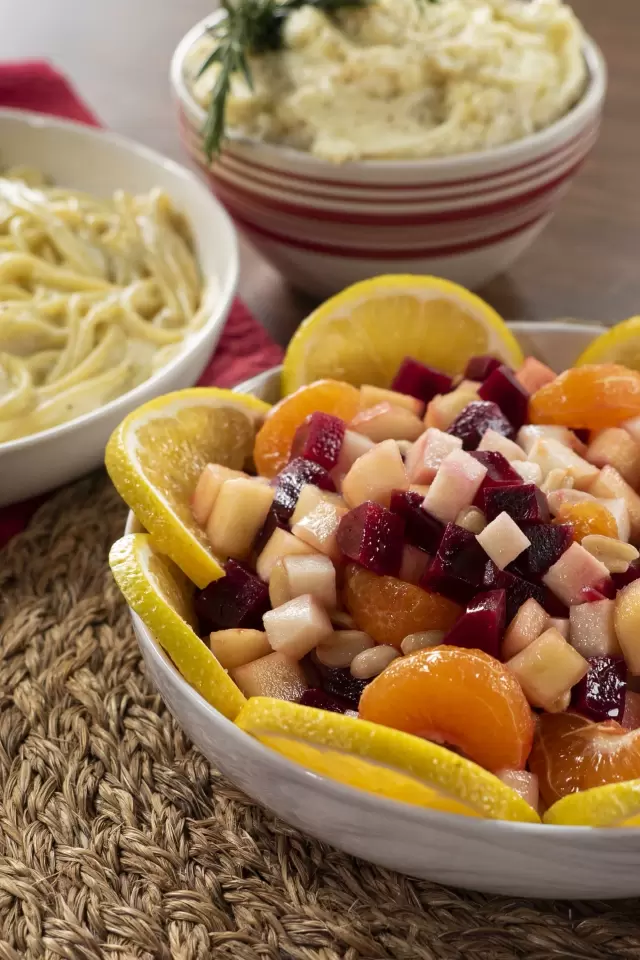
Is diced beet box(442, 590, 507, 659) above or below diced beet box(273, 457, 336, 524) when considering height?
below

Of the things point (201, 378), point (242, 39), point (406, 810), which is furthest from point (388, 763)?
point (242, 39)

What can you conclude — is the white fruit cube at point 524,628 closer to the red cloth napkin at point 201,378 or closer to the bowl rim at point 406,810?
the bowl rim at point 406,810

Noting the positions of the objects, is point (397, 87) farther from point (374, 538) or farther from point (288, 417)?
point (374, 538)

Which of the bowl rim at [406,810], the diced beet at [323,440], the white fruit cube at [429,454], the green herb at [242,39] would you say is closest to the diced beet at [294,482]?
the diced beet at [323,440]

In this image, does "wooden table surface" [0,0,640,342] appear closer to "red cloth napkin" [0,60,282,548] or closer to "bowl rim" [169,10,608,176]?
"red cloth napkin" [0,60,282,548]

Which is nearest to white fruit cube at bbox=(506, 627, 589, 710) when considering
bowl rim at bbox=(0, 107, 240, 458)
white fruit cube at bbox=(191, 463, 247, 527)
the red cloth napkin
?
white fruit cube at bbox=(191, 463, 247, 527)

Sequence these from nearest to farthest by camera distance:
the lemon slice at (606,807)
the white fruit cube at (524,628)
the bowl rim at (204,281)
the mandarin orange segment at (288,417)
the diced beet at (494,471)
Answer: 1. the lemon slice at (606,807)
2. the white fruit cube at (524,628)
3. the diced beet at (494,471)
4. the mandarin orange segment at (288,417)
5. the bowl rim at (204,281)

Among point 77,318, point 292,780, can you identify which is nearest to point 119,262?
point 77,318
